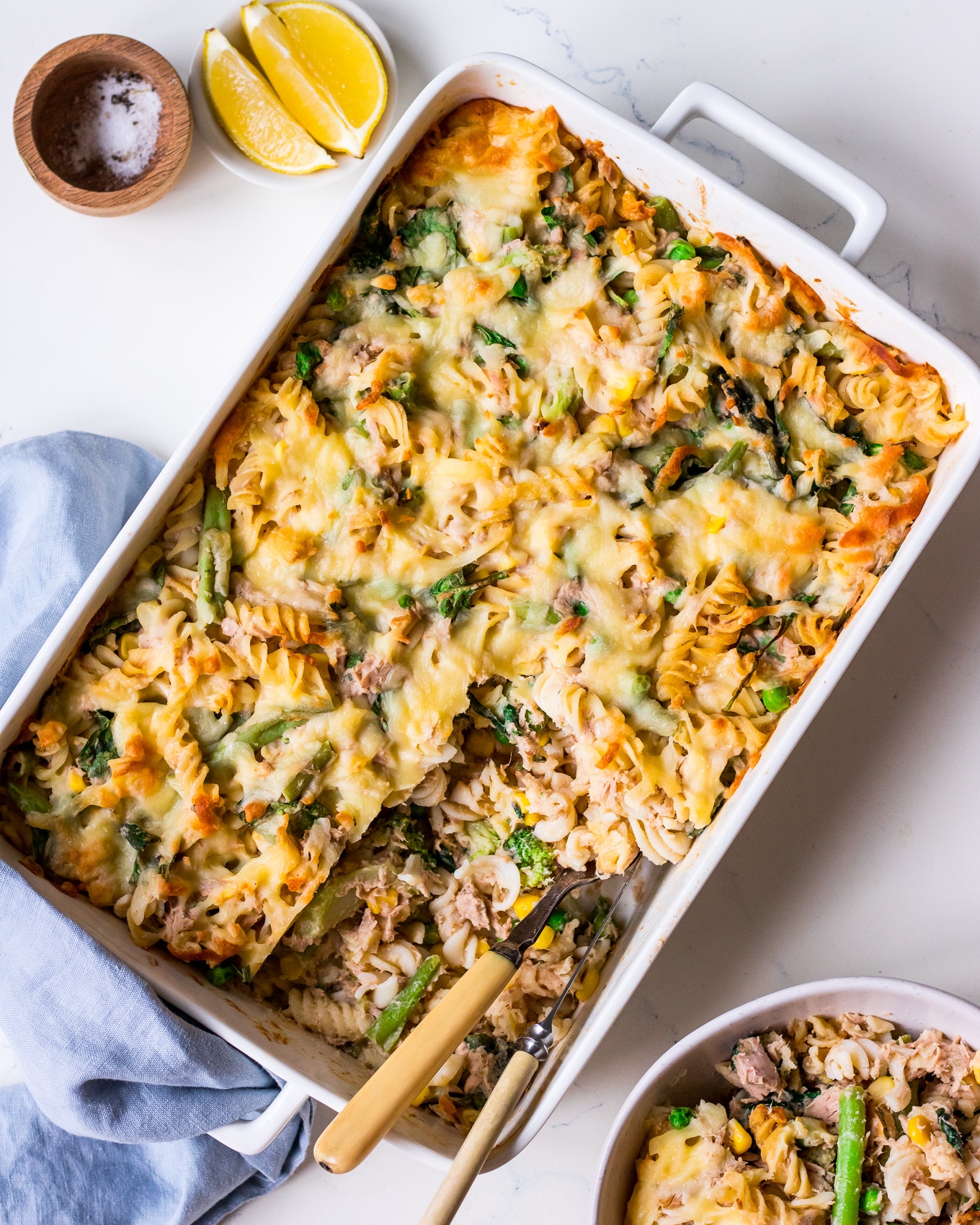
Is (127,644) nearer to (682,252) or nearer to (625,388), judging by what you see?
(625,388)

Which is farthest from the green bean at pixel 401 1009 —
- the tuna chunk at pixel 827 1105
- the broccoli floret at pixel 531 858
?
the tuna chunk at pixel 827 1105

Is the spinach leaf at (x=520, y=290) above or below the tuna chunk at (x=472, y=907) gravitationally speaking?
above

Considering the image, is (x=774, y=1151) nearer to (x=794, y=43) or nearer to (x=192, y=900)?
(x=192, y=900)

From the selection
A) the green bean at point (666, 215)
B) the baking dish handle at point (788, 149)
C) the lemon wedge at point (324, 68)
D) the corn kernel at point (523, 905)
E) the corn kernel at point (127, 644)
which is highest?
the baking dish handle at point (788, 149)

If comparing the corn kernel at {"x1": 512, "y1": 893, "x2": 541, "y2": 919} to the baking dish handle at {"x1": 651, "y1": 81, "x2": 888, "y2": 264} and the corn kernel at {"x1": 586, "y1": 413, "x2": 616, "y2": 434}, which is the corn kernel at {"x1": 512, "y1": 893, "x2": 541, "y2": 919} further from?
the baking dish handle at {"x1": 651, "y1": 81, "x2": 888, "y2": 264}

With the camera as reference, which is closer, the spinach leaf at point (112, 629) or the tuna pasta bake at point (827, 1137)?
the spinach leaf at point (112, 629)

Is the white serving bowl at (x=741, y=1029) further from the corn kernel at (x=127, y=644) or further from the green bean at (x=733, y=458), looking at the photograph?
the corn kernel at (x=127, y=644)

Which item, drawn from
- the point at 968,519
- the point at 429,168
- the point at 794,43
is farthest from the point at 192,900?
the point at 794,43

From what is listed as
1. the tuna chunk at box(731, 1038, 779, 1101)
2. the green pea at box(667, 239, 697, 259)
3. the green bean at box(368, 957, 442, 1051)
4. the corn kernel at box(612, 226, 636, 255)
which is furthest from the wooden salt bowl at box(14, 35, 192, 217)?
the tuna chunk at box(731, 1038, 779, 1101)
